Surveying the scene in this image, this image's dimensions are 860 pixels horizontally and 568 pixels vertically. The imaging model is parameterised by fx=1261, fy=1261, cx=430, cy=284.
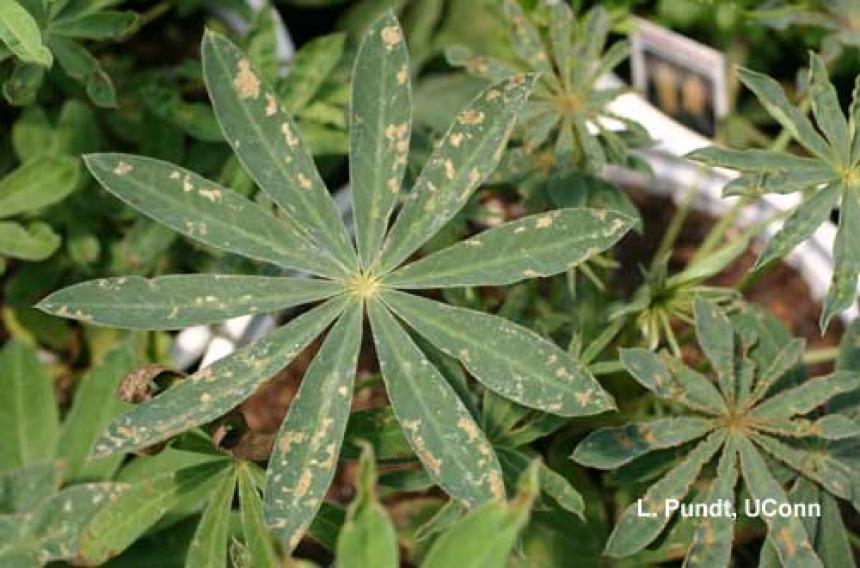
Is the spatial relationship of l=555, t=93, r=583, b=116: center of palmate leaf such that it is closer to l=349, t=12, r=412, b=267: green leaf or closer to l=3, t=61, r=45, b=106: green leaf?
l=349, t=12, r=412, b=267: green leaf

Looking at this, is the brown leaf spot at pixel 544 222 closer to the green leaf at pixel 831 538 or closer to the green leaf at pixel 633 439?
the green leaf at pixel 633 439

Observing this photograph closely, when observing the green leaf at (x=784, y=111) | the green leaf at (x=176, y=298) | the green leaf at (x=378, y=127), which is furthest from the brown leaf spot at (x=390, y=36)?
the green leaf at (x=784, y=111)

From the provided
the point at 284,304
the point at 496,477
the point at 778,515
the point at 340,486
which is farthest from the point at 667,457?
the point at 340,486

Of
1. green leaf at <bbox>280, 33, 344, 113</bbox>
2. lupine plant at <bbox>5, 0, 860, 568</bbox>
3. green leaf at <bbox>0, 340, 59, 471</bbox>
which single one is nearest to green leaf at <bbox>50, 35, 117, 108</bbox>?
lupine plant at <bbox>5, 0, 860, 568</bbox>

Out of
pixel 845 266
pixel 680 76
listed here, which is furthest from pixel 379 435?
pixel 680 76

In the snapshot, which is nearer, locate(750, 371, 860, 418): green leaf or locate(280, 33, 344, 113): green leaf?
locate(750, 371, 860, 418): green leaf

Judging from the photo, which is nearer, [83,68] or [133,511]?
[133,511]

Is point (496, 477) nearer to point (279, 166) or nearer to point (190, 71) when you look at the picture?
point (279, 166)

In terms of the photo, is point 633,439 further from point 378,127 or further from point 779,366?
point 378,127
